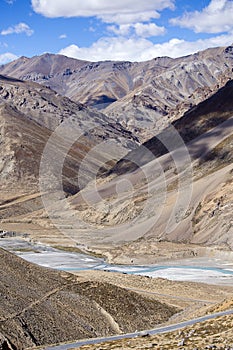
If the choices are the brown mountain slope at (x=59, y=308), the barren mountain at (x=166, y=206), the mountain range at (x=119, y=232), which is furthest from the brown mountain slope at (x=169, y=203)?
the brown mountain slope at (x=59, y=308)

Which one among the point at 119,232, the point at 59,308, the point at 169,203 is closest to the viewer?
the point at 59,308

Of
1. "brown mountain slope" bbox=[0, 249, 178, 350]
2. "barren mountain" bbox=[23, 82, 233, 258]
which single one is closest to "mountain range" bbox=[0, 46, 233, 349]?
"brown mountain slope" bbox=[0, 249, 178, 350]

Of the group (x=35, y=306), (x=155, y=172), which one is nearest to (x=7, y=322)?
(x=35, y=306)

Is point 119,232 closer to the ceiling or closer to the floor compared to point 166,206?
closer to the floor

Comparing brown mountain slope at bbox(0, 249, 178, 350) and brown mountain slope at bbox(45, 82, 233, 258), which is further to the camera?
brown mountain slope at bbox(45, 82, 233, 258)

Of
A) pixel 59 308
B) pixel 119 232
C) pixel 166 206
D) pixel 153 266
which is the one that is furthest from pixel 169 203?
pixel 59 308

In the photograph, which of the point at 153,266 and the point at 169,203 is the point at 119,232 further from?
the point at 153,266

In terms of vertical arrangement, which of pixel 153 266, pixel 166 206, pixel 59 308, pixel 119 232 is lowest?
pixel 153 266

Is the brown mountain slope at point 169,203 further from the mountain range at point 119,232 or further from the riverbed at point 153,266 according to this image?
the riverbed at point 153,266

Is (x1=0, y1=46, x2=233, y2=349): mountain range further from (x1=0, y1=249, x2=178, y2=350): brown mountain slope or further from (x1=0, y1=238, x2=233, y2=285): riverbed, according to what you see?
(x1=0, y1=238, x2=233, y2=285): riverbed
